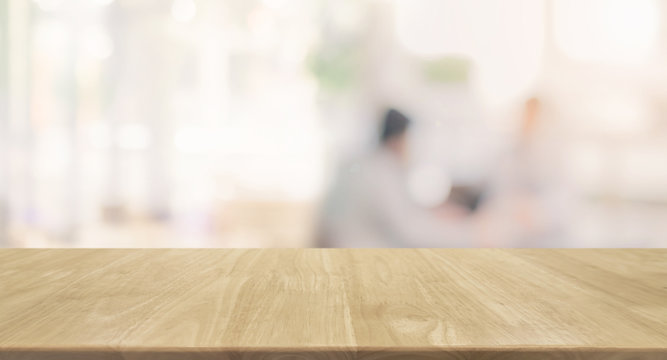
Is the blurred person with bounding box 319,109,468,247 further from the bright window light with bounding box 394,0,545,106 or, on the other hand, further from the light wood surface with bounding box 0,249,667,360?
the light wood surface with bounding box 0,249,667,360

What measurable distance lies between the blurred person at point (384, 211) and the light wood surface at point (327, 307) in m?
2.48

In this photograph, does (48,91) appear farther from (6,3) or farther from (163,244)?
(163,244)

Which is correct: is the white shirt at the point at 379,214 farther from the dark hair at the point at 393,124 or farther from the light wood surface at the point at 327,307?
the light wood surface at the point at 327,307

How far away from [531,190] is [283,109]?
1.30m

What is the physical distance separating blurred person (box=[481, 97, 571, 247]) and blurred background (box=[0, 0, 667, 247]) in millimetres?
11

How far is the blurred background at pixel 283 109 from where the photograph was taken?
10.4 ft

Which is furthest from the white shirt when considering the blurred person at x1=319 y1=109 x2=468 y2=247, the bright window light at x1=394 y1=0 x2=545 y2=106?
the bright window light at x1=394 y1=0 x2=545 y2=106

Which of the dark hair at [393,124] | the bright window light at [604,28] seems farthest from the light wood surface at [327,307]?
the bright window light at [604,28]

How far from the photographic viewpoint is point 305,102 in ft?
10.5

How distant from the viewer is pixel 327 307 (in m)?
0.42

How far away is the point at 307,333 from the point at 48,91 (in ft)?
10.6

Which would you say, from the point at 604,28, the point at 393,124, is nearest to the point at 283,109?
the point at 393,124

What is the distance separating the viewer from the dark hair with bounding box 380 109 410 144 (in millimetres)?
3213

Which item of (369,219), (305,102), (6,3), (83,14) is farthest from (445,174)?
(6,3)
